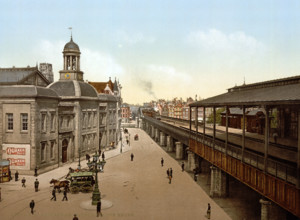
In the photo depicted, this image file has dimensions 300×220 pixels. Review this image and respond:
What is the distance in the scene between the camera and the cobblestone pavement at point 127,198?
23312mm

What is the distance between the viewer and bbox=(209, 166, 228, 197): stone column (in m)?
27.9

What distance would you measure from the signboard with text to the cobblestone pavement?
7.50 feet

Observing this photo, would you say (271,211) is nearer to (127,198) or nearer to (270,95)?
(270,95)

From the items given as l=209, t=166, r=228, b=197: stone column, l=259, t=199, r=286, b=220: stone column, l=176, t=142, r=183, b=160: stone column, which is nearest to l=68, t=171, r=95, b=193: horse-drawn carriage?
l=209, t=166, r=228, b=197: stone column

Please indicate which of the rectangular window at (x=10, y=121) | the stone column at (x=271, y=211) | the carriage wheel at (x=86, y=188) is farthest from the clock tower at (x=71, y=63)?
the stone column at (x=271, y=211)

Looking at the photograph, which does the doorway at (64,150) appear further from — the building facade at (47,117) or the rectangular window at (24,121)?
the rectangular window at (24,121)

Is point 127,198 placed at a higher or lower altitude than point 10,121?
lower

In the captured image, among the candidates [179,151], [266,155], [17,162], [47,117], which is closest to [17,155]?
[17,162]

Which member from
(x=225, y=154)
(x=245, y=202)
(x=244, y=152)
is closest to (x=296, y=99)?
(x=244, y=152)

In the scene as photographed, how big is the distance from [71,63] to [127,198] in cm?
3318

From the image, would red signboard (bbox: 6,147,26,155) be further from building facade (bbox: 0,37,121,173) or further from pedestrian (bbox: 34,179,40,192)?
pedestrian (bbox: 34,179,40,192)

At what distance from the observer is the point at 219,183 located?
92.1ft

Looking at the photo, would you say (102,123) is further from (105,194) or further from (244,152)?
(244,152)

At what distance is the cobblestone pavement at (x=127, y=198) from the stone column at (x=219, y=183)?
37.6 inches
